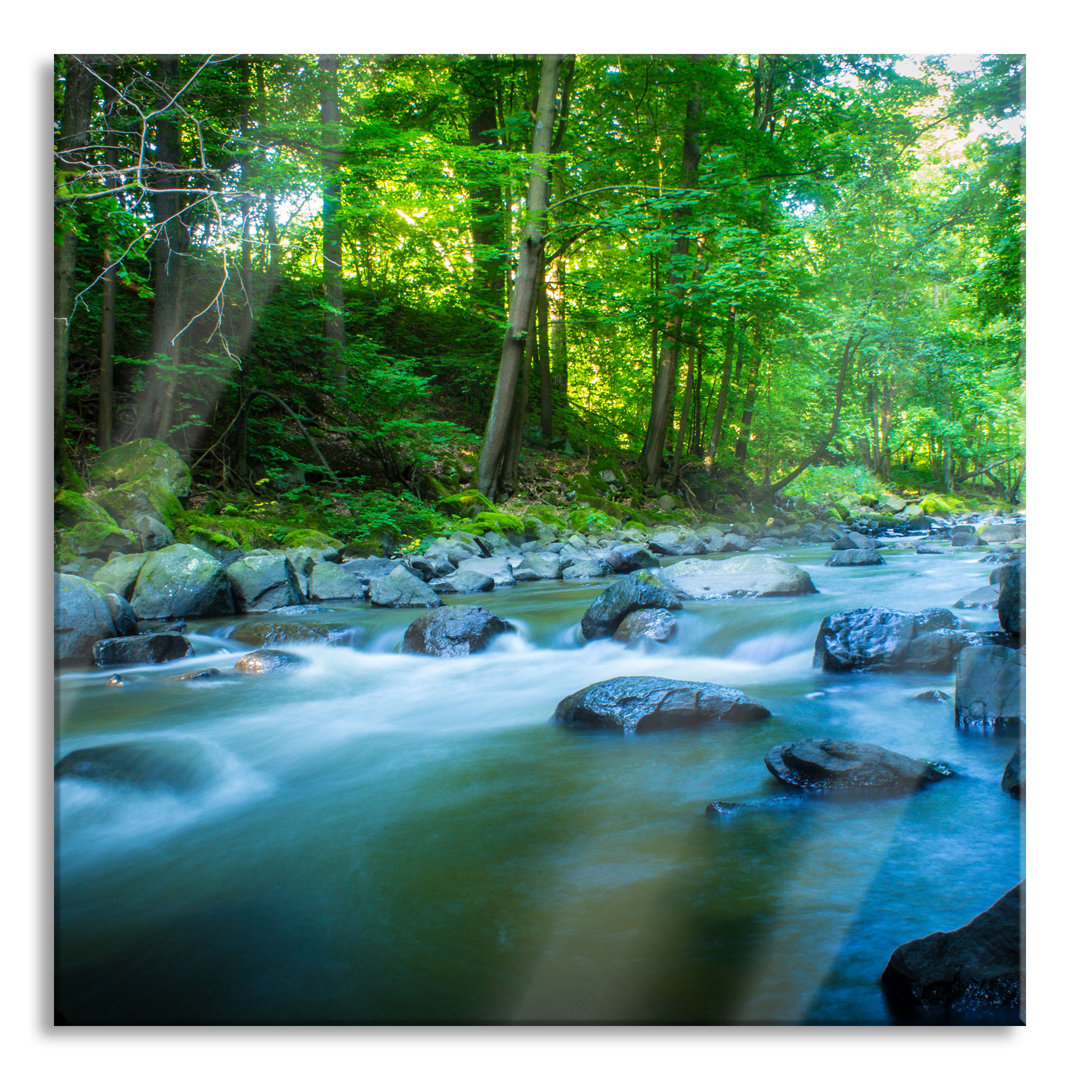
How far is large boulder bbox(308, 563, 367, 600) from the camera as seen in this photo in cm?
614

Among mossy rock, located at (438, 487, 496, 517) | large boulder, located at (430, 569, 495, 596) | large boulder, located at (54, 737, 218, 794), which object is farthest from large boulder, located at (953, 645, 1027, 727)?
mossy rock, located at (438, 487, 496, 517)

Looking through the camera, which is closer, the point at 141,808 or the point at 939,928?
the point at 939,928

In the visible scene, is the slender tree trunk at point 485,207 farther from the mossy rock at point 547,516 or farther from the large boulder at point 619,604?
the large boulder at point 619,604

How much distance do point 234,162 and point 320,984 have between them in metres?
3.92

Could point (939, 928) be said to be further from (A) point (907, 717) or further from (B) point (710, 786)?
(A) point (907, 717)

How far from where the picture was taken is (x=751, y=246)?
7652 mm

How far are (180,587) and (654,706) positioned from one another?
4.01 meters

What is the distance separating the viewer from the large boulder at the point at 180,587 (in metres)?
5.17

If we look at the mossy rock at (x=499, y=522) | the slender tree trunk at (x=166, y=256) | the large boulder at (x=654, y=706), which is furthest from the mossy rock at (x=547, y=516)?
the large boulder at (x=654, y=706)

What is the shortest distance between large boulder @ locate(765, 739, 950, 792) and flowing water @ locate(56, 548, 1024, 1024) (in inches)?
2.4

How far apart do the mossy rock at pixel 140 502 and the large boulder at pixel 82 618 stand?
5.11ft

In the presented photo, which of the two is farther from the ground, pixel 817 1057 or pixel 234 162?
pixel 234 162

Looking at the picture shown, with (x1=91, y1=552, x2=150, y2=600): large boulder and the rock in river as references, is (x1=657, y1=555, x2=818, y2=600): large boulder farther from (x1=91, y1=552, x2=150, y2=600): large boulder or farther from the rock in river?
(x1=91, y1=552, x2=150, y2=600): large boulder
